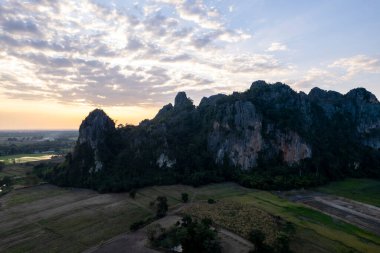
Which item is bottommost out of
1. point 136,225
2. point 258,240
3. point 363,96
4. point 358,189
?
point 136,225

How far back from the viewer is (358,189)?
92438 mm

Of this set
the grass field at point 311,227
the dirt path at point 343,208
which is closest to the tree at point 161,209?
the grass field at point 311,227

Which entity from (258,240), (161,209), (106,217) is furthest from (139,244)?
(258,240)

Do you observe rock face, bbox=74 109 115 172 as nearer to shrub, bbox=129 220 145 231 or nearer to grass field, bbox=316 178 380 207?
shrub, bbox=129 220 145 231

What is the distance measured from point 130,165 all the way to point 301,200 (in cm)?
5746

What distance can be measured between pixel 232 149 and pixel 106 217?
2351 inches

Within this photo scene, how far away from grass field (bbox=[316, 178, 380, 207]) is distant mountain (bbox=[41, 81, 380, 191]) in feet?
13.8

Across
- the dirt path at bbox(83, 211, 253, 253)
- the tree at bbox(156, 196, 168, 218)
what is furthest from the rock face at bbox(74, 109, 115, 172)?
the dirt path at bbox(83, 211, 253, 253)

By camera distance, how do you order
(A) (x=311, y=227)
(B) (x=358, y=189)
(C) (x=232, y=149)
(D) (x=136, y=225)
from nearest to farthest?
(D) (x=136, y=225) → (A) (x=311, y=227) → (B) (x=358, y=189) → (C) (x=232, y=149)

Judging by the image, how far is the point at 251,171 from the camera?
106 meters

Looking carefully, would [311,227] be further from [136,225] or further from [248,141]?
[248,141]

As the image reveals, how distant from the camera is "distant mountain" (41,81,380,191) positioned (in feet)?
329

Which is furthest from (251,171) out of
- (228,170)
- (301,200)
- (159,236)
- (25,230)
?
(25,230)

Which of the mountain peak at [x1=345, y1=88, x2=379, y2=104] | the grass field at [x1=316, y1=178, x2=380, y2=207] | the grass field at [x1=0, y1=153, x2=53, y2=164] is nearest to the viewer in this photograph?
the grass field at [x1=316, y1=178, x2=380, y2=207]
